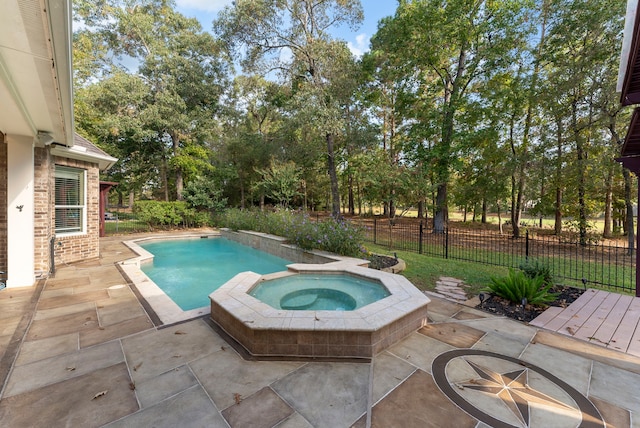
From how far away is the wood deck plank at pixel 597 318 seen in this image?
3170 mm

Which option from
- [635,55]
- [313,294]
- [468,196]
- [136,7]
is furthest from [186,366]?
[136,7]

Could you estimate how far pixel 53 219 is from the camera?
19.2 feet

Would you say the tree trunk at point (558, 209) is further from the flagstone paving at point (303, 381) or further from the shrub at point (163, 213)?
the shrub at point (163, 213)

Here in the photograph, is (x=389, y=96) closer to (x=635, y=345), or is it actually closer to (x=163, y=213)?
(x=163, y=213)

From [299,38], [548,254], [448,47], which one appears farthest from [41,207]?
[448,47]

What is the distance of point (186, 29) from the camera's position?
15.6 metres

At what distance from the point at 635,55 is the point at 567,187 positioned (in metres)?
9.64

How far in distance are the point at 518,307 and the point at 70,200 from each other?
9812 millimetres

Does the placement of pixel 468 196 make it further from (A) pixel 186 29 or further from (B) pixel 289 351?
(A) pixel 186 29

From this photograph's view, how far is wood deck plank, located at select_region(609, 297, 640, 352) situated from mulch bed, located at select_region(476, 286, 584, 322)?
1.97 ft

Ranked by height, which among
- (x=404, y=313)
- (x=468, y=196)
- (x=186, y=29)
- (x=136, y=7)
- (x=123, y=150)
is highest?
(x=136, y=7)

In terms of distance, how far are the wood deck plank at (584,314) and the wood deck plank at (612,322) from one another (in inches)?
6.1

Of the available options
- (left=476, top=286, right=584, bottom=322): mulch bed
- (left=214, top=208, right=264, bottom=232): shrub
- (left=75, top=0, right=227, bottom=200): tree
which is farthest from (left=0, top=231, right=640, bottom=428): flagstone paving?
(left=75, top=0, right=227, bottom=200): tree

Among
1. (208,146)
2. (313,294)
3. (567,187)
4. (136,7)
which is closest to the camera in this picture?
(313,294)
